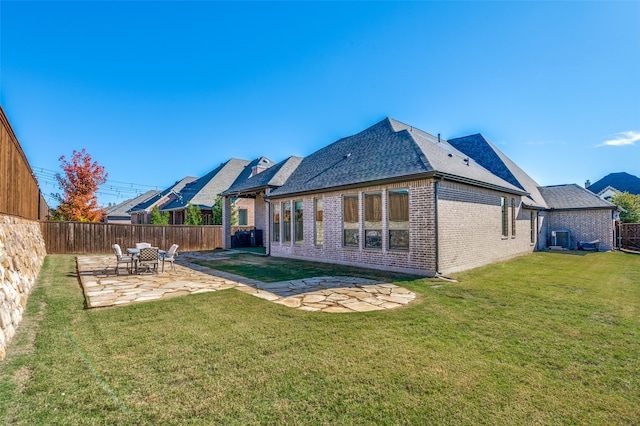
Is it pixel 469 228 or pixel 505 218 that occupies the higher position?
pixel 505 218

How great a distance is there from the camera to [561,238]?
18625 millimetres

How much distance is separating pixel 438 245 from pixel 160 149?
24.7m

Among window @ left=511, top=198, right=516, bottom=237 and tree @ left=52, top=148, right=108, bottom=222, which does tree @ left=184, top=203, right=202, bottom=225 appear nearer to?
tree @ left=52, top=148, right=108, bottom=222

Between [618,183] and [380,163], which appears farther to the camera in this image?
[618,183]

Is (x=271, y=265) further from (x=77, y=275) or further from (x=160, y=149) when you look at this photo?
(x=160, y=149)

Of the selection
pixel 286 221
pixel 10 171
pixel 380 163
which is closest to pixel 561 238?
pixel 380 163

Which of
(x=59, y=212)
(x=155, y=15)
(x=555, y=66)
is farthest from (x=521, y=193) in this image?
(x=59, y=212)

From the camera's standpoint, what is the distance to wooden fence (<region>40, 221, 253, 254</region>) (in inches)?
570

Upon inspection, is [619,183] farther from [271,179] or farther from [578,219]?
[271,179]

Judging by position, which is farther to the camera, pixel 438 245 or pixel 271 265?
pixel 271 265

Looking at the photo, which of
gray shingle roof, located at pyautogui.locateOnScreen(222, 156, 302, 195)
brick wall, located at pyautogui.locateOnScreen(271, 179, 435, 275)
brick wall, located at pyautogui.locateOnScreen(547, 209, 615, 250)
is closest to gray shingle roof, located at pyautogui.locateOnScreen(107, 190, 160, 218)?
gray shingle roof, located at pyautogui.locateOnScreen(222, 156, 302, 195)

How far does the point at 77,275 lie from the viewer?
8.80 metres

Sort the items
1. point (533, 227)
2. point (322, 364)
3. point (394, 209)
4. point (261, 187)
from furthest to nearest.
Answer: point (533, 227) < point (261, 187) < point (394, 209) < point (322, 364)

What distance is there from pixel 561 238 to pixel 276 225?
17.8 meters
